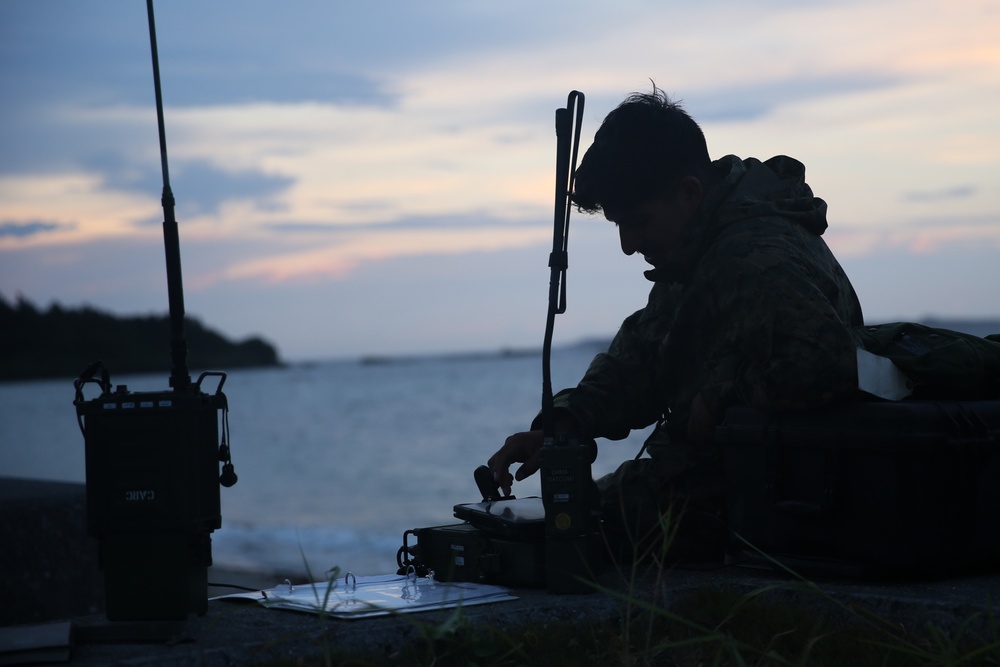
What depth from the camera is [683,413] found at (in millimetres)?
3471

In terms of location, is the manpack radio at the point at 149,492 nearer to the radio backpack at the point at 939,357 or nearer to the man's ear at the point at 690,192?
the man's ear at the point at 690,192

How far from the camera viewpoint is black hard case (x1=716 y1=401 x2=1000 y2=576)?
2.66 metres

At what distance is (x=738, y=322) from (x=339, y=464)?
26378mm

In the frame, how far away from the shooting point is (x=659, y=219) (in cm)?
325

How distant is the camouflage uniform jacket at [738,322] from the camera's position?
9.00 feet

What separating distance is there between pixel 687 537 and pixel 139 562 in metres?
1.68

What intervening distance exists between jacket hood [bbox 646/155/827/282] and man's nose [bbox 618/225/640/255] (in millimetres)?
100

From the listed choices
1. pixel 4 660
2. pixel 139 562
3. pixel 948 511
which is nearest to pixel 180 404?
pixel 139 562

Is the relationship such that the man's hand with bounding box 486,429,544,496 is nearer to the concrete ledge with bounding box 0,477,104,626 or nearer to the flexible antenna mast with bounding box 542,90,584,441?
the flexible antenna mast with bounding box 542,90,584,441

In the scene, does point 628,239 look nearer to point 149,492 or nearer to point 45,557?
point 149,492

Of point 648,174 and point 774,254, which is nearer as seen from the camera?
point 774,254

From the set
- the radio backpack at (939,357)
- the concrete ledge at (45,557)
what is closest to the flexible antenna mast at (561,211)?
the radio backpack at (939,357)

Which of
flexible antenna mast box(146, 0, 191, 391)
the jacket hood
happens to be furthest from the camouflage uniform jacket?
flexible antenna mast box(146, 0, 191, 391)

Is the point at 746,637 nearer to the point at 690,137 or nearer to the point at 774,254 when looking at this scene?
the point at 774,254
